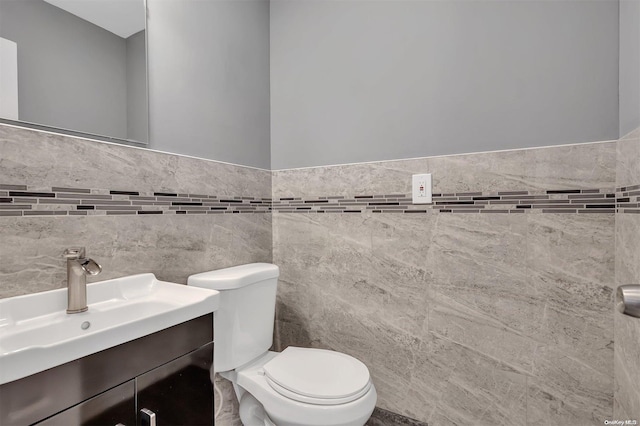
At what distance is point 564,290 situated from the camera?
1.18 meters

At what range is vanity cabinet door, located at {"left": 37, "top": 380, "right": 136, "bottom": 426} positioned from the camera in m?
0.67

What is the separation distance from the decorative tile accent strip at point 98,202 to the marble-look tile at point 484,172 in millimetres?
551

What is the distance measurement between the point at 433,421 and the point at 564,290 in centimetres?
79

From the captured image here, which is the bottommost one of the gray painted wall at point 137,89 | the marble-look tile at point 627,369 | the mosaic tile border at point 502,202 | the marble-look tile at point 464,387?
the marble-look tile at point 464,387

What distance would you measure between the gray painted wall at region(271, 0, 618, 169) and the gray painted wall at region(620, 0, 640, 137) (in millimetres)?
37

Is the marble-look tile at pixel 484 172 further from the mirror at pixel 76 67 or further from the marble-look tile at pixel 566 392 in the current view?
the mirror at pixel 76 67

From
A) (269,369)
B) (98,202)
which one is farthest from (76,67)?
(269,369)

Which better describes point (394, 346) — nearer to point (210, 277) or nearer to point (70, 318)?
point (210, 277)

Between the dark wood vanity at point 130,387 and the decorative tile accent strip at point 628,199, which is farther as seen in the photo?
the decorative tile accent strip at point 628,199

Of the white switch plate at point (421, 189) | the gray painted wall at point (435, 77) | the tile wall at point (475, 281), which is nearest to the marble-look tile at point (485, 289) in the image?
the tile wall at point (475, 281)

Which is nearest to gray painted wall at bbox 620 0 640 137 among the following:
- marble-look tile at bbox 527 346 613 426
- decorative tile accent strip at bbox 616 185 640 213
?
decorative tile accent strip at bbox 616 185 640 213

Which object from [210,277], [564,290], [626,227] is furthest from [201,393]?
[626,227]

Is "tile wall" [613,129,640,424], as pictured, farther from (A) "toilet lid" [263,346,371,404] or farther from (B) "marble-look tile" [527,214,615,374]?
(A) "toilet lid" [263,346,371,404]

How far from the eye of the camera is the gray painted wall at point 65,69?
0.93m
